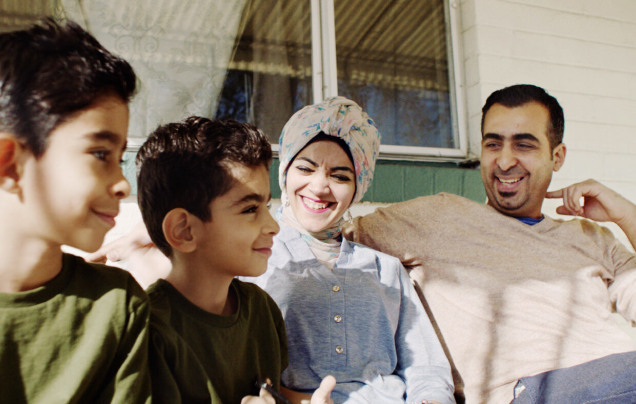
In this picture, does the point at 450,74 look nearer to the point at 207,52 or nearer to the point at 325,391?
the point at 207,52

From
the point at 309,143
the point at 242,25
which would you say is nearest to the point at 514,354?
the point at 309,143

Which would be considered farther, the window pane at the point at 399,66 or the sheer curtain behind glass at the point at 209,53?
the window pane at the point at 399,66

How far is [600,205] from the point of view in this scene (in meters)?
2.05

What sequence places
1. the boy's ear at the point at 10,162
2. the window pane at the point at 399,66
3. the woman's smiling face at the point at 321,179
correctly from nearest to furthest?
the boy's ear at the point at 10,162 → the woman's smiling face at the point at 321,179 → the window pane at the point at 399,66

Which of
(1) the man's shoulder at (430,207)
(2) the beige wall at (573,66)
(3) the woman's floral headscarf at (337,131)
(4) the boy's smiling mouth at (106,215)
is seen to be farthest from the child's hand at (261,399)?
(2) the beige wall at (573,66)

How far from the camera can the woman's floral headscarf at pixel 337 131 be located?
5.35 feet

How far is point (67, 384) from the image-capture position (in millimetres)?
804

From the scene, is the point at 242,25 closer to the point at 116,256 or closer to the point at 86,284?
the point at 116,256

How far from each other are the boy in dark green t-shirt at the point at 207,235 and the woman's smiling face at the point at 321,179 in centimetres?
47

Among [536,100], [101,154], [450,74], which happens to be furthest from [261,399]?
[450,74]

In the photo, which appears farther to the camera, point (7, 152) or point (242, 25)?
point (242, 25)

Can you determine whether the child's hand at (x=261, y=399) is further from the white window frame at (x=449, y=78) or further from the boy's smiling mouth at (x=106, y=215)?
the white window frame at (x=449, y=78)

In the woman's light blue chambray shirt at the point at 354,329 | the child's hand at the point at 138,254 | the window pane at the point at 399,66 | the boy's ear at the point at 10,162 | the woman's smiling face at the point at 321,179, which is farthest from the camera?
the window pane at the point at 399,66

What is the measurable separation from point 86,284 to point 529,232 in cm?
166
